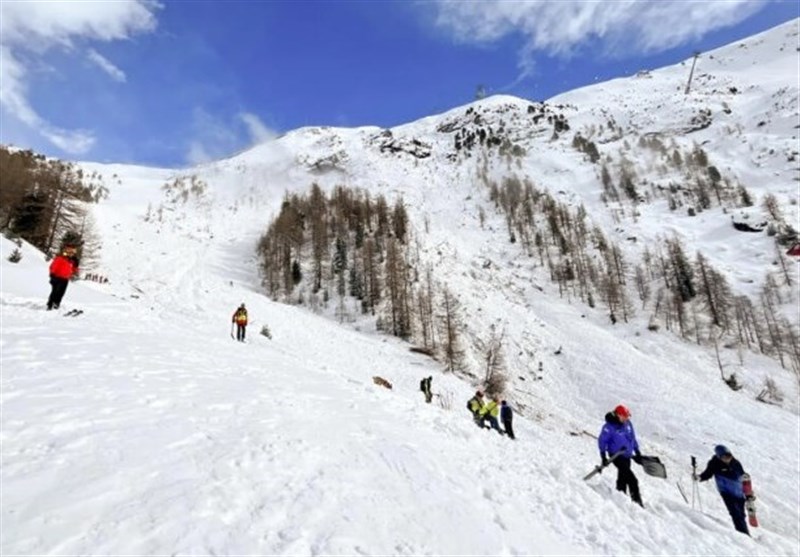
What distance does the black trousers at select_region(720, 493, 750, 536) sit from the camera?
1080 centimetres

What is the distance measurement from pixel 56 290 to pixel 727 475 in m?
21.7

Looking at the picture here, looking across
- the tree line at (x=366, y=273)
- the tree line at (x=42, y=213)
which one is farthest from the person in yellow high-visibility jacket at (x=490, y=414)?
the tree line at (x=42, y=213)

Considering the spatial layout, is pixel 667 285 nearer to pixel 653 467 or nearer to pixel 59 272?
pixel 653 467

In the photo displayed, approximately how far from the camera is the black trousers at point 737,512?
10.8 metres

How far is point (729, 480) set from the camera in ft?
37.9

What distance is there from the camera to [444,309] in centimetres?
5991

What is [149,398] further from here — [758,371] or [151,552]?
[758,371]

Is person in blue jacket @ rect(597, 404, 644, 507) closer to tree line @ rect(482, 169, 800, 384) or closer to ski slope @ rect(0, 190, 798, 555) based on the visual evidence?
ski slope @ rect(0, 190, 798, 555)

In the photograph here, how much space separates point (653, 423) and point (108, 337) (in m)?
40.8

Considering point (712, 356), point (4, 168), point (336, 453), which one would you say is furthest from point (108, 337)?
point (712, 356)

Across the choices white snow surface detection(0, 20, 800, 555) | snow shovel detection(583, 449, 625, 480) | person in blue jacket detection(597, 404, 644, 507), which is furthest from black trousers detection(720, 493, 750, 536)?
snow shovel detection(583, 449, 625, 480)

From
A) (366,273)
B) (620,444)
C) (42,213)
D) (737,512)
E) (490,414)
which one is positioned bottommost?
(737,512)

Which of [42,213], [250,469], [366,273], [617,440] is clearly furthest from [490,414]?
[366,273]

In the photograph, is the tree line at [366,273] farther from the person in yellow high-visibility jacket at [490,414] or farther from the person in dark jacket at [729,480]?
the person in dark jacket at [729,480]
